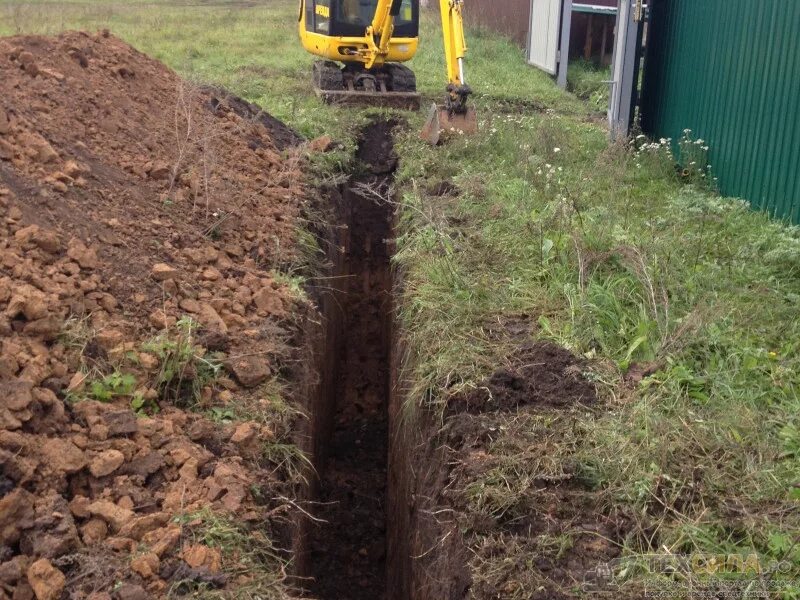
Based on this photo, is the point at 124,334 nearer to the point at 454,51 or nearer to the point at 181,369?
the point at 181,369

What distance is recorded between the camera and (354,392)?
26.3 ft

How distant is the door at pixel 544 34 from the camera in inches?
661

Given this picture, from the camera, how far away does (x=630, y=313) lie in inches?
195

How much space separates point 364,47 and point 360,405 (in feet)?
22.9

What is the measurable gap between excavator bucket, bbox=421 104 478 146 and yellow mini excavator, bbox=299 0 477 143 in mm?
2395

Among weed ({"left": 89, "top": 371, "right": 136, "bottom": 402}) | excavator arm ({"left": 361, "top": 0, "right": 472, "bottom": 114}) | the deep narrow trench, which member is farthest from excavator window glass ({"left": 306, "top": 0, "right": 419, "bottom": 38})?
weed ({"left": 89, "top": 371, "right": 136, "bottom": 402})

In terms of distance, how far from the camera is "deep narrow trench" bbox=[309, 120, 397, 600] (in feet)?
20.3

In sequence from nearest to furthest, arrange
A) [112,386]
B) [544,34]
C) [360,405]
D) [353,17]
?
[112,386], [360,405], [353,17], [544,34]

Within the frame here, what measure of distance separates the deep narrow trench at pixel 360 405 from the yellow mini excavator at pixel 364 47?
5.60 ft

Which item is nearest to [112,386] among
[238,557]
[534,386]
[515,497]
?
[238,557]

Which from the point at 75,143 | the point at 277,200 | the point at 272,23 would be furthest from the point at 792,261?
the point at 272,23

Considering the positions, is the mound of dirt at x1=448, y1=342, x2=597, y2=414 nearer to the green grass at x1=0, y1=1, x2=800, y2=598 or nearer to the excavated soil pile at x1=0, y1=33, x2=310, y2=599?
the green grass at x1=0, y1=1, x2=800, y2=598

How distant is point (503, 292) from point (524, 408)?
1.34 m

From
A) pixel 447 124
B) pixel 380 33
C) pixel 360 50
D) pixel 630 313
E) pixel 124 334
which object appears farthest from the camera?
pixel 360 50
